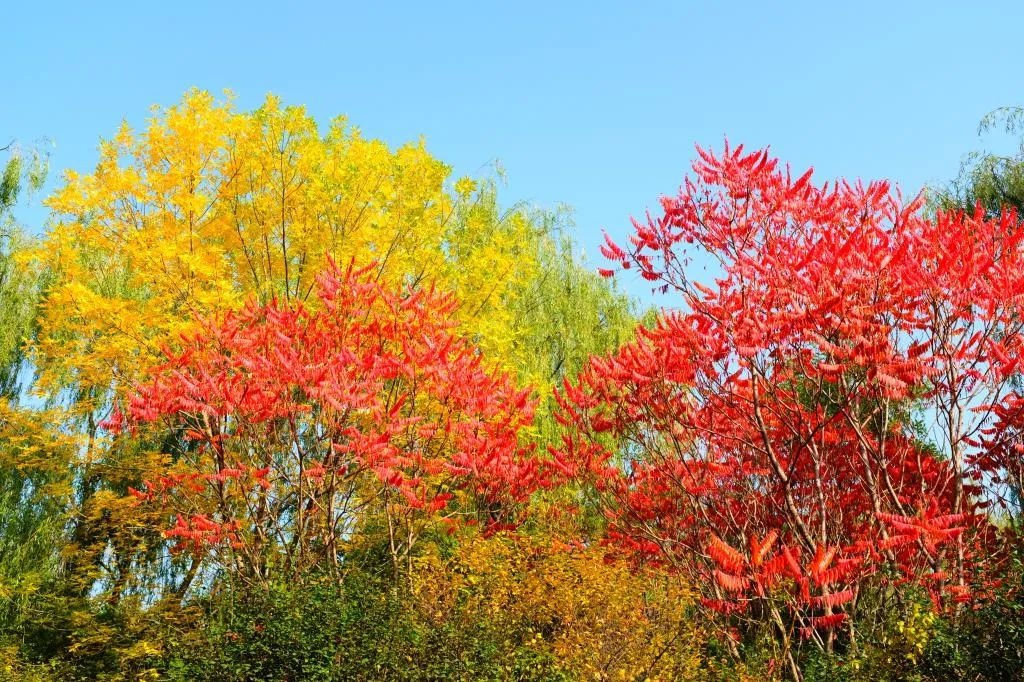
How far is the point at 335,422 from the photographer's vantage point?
9.11 metres

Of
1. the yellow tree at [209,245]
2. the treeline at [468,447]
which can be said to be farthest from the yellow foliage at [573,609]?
the yellow tree at [209,245]

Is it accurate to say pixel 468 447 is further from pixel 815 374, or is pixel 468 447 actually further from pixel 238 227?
pixel 238 227

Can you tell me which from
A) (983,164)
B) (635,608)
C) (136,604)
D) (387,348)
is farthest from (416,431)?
(983,164)

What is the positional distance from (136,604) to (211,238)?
5338 mm

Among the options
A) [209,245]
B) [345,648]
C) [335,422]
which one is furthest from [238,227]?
[345,648]

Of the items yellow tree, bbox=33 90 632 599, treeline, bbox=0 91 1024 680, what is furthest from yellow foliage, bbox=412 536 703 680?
yellow tree, bbox=33 90 632 599

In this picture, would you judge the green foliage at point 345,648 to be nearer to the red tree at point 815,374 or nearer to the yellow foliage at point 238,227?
the red tree at point 815,374

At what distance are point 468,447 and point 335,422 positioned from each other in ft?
4.65

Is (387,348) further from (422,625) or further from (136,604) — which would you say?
(136,604)

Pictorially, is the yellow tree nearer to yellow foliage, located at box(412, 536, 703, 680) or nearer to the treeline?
the treeline

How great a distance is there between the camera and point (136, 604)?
39.8 ft

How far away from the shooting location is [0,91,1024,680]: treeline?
24.8 ft

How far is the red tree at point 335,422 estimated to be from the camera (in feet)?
28.8

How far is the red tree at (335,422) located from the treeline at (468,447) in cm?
6
